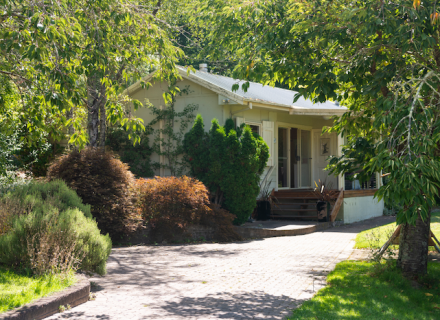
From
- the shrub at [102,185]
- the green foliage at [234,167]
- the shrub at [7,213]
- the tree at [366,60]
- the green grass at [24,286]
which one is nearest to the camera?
the green grass at [24,286]

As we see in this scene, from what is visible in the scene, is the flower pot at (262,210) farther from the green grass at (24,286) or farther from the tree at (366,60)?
the green grass at (24,286)

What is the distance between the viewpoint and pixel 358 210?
16547mm

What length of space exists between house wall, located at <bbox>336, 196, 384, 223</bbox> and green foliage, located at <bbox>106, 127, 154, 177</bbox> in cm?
685

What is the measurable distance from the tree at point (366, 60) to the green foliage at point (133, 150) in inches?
291

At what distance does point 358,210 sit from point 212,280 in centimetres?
1084

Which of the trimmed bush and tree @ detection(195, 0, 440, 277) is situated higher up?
tree @ detection(195, 0, 440, 277)

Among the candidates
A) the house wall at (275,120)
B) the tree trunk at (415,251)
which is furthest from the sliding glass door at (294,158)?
the tree trunk at (415,251)

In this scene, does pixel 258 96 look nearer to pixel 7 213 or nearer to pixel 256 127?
pixel 256 127

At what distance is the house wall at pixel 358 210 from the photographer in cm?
1543

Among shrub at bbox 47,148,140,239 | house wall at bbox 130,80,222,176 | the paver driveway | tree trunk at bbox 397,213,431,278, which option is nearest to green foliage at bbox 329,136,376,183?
tree trunk at bbox 397,213,431,278

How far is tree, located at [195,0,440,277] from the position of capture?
5.51 meters

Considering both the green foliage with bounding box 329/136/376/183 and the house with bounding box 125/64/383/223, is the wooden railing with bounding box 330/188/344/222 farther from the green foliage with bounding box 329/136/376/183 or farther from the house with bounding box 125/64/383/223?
the green foliage with bounding box 329/136/376/183

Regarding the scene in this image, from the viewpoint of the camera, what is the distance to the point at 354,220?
16188mm

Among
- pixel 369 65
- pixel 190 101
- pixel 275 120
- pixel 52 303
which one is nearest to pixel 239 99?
pixel 190 101
